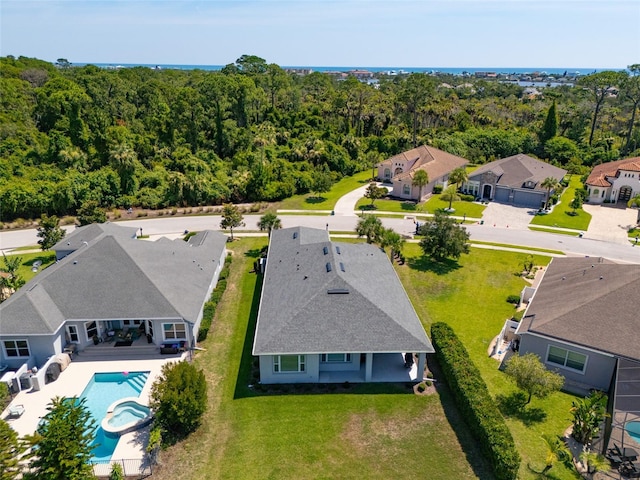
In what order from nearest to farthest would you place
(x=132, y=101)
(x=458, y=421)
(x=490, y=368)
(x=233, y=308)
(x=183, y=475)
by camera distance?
(x=183, y=475)
(x=458, y=421)
(x=490, y=368)
(x=233, y=308)
(x=132, y=101)

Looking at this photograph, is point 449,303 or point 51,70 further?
point 51,70

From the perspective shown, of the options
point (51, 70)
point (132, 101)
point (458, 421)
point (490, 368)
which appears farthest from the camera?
point (51, 70)

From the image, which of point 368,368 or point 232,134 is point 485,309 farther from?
point 232,134

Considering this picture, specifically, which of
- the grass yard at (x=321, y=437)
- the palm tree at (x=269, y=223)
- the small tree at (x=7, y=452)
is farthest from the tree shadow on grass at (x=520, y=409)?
the palm tree at (x=269, y=223)

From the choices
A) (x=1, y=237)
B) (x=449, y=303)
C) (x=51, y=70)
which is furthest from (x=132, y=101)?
(x=449, y=303)

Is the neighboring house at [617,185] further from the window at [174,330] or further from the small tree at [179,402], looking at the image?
the small tree at [179,402]

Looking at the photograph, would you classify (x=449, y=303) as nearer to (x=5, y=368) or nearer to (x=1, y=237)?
(x=5, y=368)

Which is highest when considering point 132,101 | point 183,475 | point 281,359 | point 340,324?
point 132,101

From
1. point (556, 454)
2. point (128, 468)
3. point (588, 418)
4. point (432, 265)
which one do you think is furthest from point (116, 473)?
point (432, 265)
